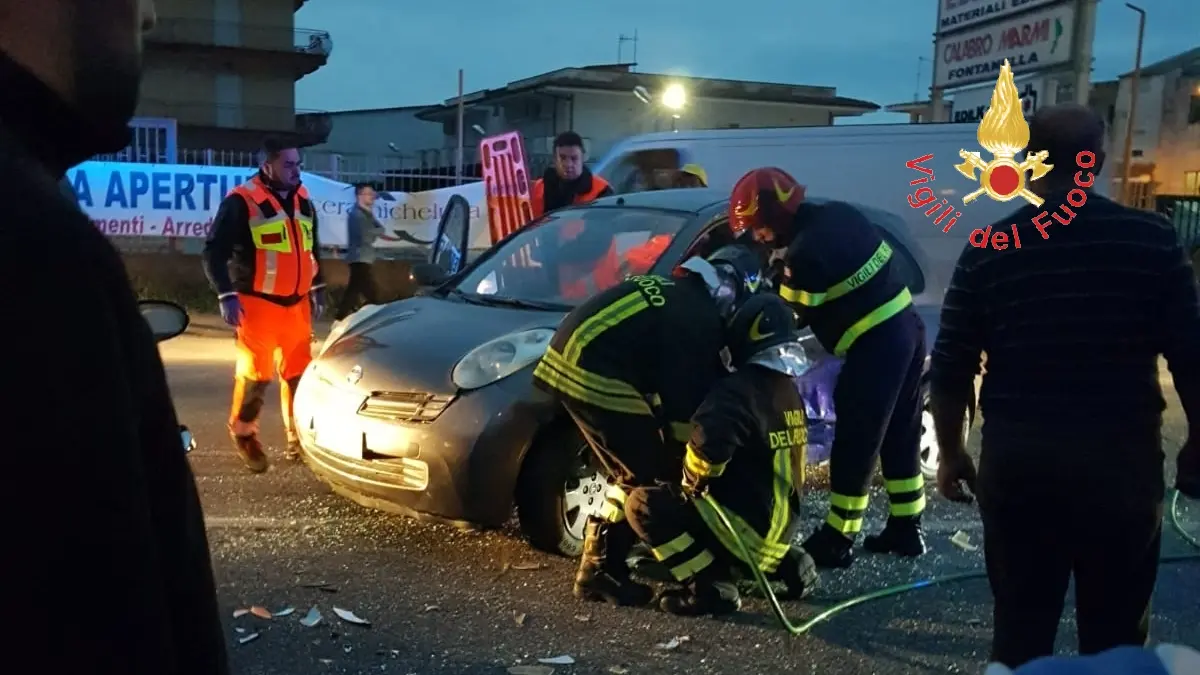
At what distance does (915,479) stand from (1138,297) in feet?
9.04

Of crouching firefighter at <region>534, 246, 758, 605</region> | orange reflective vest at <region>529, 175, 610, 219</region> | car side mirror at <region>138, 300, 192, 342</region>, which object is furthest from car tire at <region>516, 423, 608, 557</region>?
orange reflective vest at <region>529, 175, 610, 219</region>

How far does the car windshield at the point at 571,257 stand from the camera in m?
5.71

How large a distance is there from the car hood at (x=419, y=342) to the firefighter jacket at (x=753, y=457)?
118 cm

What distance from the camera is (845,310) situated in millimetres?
5133

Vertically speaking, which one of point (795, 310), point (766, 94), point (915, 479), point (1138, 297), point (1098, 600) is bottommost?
point (915, 479)

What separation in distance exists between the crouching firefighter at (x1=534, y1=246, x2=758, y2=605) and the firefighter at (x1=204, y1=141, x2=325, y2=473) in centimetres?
251

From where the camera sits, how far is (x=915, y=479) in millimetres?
5418

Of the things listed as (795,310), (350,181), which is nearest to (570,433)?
(795,310)

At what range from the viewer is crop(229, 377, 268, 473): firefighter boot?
6340 millimetres

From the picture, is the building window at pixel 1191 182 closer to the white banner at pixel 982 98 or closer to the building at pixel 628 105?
the building at pixel 628 105

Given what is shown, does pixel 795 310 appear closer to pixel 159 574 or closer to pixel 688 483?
pixel 688 483

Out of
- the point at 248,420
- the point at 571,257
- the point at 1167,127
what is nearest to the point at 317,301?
the point at 248,420

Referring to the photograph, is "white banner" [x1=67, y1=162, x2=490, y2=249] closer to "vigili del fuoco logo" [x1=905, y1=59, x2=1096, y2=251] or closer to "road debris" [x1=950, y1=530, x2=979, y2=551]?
"vigili del fuoco logo" [x1=905, y1=59, x2=1096, y2=251]

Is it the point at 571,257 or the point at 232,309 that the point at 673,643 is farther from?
the point at 232,309
